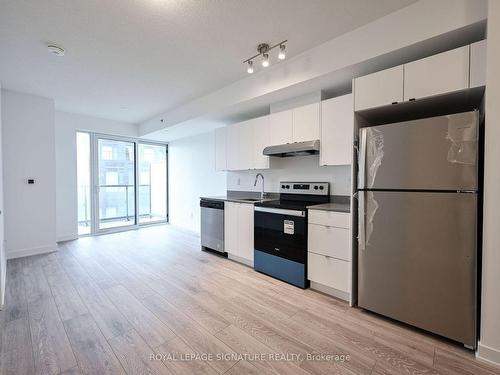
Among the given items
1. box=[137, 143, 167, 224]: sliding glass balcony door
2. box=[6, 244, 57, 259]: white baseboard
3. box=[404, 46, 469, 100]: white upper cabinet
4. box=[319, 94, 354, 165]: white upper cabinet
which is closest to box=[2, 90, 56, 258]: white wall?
box=[6, 244, 57, 259]: white baseboard

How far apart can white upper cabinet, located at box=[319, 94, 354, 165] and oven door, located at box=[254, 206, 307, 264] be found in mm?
734

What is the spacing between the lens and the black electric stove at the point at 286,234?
104 inches

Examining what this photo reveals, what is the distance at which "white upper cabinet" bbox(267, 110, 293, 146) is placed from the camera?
3.05 metres

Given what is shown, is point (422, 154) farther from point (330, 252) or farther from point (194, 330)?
point (194, 330)

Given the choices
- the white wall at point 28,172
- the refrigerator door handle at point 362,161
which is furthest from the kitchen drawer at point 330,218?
the white wall at point 28,172

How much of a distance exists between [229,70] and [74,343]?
3.11 m

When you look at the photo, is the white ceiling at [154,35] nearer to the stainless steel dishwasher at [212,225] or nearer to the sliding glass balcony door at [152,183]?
the stainless steel dishwasher at [212,225]

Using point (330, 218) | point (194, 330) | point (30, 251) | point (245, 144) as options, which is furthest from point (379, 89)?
point (30, 251)

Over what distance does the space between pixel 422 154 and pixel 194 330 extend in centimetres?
233

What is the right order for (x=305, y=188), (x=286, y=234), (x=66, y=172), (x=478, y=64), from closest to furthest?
(x=478, y=64)
(x=286, y=234)
(x=305, y=188)
(x=66, y=172)

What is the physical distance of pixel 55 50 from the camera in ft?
7.95

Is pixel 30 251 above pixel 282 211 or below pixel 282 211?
below

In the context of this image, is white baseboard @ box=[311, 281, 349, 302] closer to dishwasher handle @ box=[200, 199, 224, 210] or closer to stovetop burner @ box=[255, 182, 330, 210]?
stovetop burner @ box=[255, 182, 330, 210]

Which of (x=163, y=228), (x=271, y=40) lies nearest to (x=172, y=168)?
(x=163, y=228)
